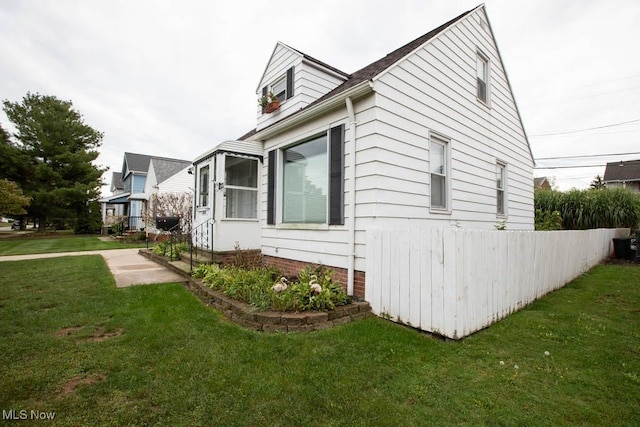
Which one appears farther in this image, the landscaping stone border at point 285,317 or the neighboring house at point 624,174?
the neighboring house at point 624,174

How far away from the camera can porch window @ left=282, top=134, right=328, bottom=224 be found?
216 inches

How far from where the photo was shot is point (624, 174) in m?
30.1

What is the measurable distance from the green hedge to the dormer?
9.77m

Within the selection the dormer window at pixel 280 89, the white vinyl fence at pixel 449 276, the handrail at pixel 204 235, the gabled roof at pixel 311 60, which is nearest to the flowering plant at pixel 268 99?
the dormer window at pixel 280 89

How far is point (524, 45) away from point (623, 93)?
10.5 m

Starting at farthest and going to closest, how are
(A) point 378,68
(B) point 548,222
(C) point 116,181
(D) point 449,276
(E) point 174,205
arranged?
(C) point 116,181 < (E) point 174,205 < (B) point 548,222 < (A) point 378,68 < (D) point 449,276

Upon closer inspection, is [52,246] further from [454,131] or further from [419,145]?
[454,131]

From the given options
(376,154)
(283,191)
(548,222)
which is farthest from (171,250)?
(548,222)

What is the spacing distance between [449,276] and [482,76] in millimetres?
6776

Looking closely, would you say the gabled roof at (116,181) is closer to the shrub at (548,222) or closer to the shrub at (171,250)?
the shrub at (171,250)

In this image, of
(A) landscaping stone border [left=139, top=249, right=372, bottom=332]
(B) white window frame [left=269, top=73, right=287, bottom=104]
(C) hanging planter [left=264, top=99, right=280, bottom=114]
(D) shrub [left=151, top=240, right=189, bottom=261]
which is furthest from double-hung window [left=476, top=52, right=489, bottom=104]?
(D) shrub [left=151, top=240, right=189, bottom=261]

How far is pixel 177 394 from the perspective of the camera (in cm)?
226

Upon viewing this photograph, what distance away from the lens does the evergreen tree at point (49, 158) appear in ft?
65.9

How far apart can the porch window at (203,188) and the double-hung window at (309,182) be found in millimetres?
2400
